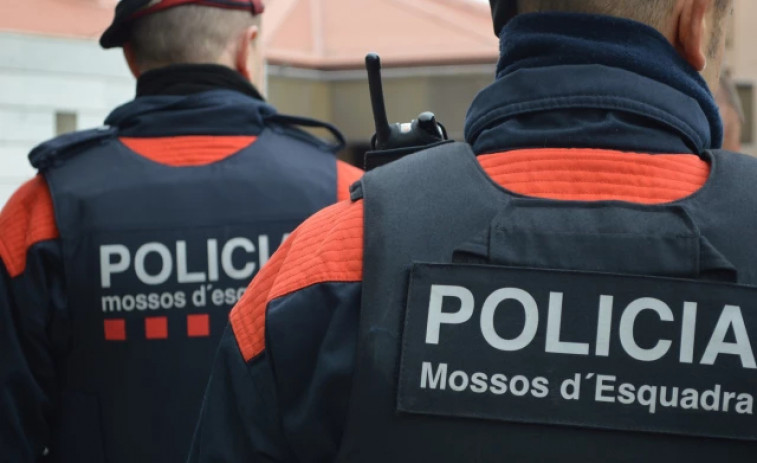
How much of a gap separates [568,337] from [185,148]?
1.31 m

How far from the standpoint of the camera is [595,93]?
1181 mm

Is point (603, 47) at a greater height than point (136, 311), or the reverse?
point (603, 47)

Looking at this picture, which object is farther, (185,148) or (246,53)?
(246,53)

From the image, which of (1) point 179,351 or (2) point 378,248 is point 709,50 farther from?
(1) point 179,351

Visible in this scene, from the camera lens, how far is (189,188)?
7.34ft

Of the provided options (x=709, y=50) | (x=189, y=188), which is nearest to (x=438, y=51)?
(x=189, y=188)

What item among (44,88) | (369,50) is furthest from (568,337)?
(369,50)

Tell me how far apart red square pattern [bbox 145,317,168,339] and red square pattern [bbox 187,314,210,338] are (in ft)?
0.15

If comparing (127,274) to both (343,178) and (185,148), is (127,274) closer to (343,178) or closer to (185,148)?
(185,148)

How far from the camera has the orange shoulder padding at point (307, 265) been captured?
1.18 metres

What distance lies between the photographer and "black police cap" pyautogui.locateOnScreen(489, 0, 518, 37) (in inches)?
51.4

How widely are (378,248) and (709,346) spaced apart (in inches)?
13.6

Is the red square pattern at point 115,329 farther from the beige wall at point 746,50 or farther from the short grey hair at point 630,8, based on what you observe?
the beige wall at point 746,50

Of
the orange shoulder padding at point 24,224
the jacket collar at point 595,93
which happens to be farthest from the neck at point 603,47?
the orange shoulder padding at point 24,224
